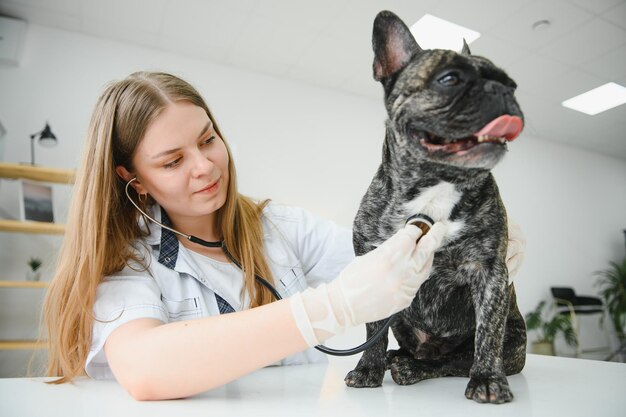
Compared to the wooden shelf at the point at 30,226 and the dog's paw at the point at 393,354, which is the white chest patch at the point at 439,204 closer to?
the dog's paw at the point at 393,354

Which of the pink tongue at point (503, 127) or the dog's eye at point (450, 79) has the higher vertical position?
the dog's eye at point (450, 79)

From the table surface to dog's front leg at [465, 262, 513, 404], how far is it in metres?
0.02

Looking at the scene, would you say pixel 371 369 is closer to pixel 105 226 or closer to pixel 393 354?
pixel 393 354

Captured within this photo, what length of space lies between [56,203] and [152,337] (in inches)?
136

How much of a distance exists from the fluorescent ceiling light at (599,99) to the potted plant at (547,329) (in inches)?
107

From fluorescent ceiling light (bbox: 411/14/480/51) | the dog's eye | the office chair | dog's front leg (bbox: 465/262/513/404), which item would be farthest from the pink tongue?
the office chair

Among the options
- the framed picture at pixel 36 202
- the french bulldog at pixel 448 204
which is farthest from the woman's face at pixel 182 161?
the framed picture at pixel 36 202

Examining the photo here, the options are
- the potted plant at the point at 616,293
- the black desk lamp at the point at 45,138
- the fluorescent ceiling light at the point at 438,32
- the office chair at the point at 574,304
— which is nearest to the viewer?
the black desk lamp at the point at 45,138

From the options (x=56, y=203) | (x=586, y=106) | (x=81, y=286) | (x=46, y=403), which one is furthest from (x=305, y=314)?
(x=586, y=106)

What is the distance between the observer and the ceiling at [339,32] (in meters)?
3.50

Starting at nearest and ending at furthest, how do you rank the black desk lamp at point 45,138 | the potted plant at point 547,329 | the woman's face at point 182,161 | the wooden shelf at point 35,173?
the woman's face at point 182,161
the wooden shelf at point 35,173
the black desk lamp at point 45,138
the potted plant at point 547,329

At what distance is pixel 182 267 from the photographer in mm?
1150

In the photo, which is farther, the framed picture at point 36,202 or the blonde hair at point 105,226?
the framed picture at point 36,202

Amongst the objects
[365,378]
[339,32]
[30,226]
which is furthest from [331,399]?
[339,32]
